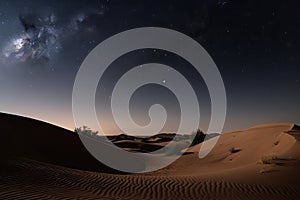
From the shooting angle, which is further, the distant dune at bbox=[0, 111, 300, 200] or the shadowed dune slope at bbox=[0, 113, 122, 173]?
the shadowed dune slope at bbox=[0, 113, 122, 173]

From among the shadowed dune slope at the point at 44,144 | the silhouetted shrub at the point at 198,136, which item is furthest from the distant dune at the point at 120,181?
the silhouetted shrub at the point at 198,136

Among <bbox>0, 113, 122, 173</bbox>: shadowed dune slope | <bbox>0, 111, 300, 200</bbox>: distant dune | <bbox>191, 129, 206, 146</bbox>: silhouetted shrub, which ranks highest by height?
<bbox>191, 129, 206, 146</bbox>: silhouetted shrub

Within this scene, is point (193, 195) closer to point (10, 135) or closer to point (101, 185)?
point (101, 185)

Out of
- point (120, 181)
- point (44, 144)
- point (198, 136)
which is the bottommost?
point (120, 181)

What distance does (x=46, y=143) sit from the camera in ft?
74.4

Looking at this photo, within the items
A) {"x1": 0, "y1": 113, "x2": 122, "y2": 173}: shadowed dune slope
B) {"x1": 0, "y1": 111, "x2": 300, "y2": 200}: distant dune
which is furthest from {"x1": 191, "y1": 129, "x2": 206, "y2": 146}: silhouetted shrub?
{"x1": 0, "y1": 111, "x2": 300, "y2": 200}: distant dune

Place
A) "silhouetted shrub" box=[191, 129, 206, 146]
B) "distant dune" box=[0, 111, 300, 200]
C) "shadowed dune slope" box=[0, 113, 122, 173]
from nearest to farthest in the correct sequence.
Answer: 1. "distant dune" box=[0, 111, 300, 200]
2. "shadowed dune slope" box=[0, 113, 122, 173]
3. "silhouetted shrub" box=[191, 129, 206, 146]

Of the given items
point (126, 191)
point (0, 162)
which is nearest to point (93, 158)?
point (0, 162)

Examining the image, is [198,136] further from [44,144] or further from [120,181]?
[120,181]

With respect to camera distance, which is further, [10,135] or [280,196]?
[10,135]

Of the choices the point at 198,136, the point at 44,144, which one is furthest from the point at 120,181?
the point at 198,136

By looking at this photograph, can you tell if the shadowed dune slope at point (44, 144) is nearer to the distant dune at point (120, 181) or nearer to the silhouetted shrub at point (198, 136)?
the distant dune at point (120, 181)

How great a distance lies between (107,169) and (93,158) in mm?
2566

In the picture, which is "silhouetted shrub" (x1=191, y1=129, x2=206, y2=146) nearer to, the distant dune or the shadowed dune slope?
the shadowed dune slope
